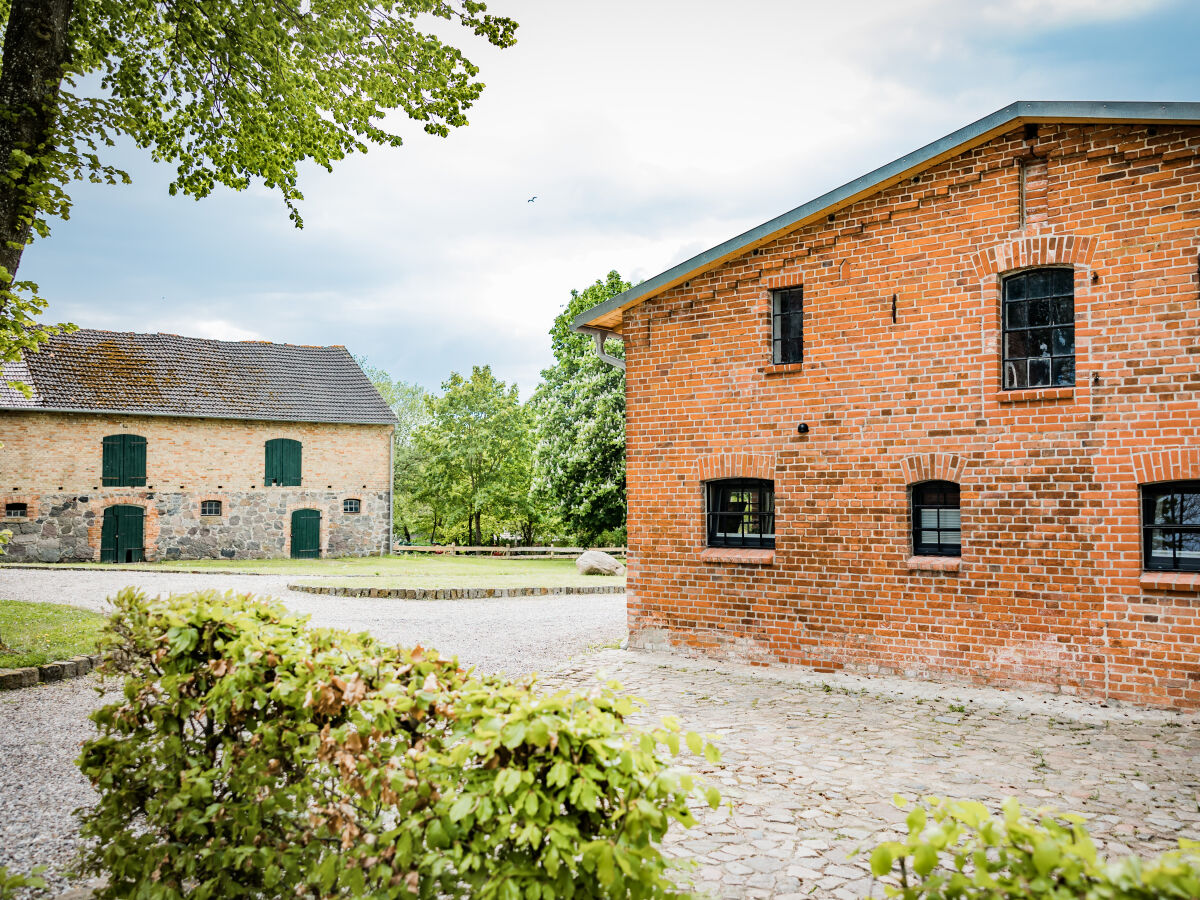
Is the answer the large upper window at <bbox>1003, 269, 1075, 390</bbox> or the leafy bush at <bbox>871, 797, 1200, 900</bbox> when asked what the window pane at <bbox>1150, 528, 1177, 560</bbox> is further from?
the leafy bush at <bbox>871, 797, 1200, 900</bbox>

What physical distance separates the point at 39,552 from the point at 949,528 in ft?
89.6

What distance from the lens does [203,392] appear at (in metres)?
28.1

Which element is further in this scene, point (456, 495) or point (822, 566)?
point (456, 495)

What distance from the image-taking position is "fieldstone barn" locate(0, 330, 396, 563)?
2522 cm

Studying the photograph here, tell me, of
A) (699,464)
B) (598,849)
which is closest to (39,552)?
(699,464)

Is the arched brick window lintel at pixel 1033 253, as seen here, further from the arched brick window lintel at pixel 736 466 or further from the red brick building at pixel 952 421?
the arched brick window lintel at pixel 736 466

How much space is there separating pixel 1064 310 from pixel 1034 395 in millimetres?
969

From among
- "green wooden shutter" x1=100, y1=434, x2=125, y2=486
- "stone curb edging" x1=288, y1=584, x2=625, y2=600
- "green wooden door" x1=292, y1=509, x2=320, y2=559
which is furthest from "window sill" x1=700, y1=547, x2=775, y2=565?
"green wooden shutter" x1=100, y1=434, x2=125, y2=486

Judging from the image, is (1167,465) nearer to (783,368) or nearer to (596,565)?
(783,368)

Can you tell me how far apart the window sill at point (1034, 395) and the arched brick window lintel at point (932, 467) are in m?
0.75

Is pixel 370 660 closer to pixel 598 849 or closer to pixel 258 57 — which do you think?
pixel 598 849

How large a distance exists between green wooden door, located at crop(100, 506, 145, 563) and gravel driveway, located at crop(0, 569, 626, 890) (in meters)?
3.99

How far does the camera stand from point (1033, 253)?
8.06 metres

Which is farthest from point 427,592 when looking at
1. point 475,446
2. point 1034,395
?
point 475,446
